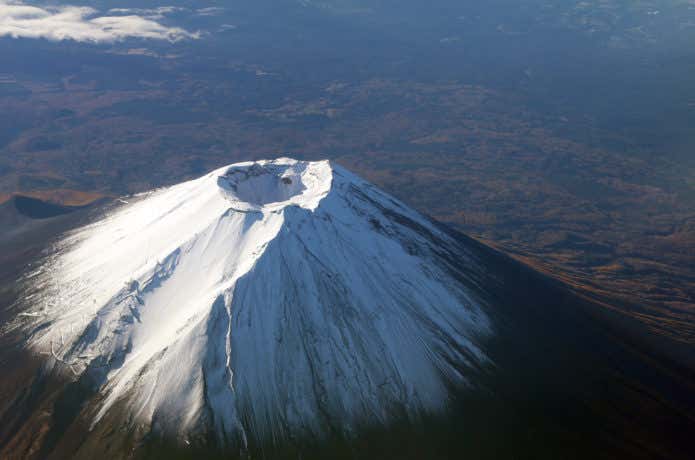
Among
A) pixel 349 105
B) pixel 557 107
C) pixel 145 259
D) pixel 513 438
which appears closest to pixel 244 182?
pixel 145 259

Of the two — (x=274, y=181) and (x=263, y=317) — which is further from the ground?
(x=274, y=181)

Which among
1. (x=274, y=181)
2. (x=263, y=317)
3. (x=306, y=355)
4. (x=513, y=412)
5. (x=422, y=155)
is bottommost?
(x=422, y=155)

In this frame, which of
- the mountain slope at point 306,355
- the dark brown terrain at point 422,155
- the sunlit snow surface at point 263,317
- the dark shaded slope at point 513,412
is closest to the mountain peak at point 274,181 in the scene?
the mountain slope at point 306,355

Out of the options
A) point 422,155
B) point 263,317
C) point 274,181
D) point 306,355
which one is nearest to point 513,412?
point 306,355

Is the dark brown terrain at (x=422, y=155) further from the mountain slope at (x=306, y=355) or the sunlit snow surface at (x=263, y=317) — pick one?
the sunlit snow surface at (x=263, y=317)

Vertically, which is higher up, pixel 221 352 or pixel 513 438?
pixel 221 352

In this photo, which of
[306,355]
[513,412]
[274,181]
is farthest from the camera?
[274,181]

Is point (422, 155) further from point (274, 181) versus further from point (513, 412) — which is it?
point (513, 412)

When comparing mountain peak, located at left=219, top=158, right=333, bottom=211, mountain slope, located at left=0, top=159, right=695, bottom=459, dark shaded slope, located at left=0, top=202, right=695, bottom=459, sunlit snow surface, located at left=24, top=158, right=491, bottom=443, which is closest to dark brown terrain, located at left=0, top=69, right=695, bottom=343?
dark shaded slope, located at left=0, top=202, right=695, bottom=459

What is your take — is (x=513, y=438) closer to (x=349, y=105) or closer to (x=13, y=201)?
(x=13, y=201)
